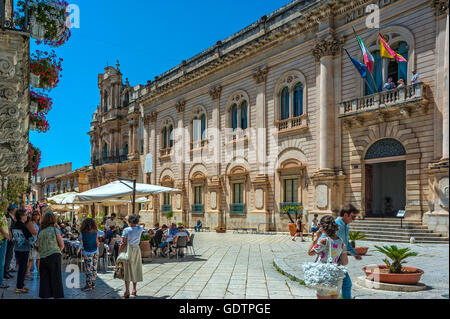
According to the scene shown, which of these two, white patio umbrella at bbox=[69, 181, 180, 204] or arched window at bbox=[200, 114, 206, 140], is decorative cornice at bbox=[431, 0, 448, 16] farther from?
arched window at bbox=[200, 114, 206, 140]

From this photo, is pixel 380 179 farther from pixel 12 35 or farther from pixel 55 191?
pixel 55 191

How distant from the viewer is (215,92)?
27141mm

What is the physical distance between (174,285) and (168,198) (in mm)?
24501

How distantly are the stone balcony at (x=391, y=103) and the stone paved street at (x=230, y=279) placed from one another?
19.5 ft

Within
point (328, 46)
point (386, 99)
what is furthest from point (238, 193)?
point (386, 99)

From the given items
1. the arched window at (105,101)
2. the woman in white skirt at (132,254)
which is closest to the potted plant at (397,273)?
the woman in white skirt at (132,254)

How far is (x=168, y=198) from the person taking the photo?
32406 mm

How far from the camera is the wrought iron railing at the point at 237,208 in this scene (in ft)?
80.8

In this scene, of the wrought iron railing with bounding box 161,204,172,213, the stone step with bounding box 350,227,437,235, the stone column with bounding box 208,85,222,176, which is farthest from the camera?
the wrought iron railing with bounding box 161,204,172,213

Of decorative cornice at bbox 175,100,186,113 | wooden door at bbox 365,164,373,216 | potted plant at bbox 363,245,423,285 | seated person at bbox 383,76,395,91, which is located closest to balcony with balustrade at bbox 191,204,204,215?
decorative cornice at bbox 175,100,186,113

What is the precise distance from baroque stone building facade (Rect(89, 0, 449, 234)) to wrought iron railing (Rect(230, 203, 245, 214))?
64mm

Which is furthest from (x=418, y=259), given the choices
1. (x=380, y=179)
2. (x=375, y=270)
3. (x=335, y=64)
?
(x=335, y=64)

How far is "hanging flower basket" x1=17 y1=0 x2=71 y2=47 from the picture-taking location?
413 inches

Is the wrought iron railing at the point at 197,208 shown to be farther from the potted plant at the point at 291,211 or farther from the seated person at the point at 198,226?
the potted plant at the point at 291,211
